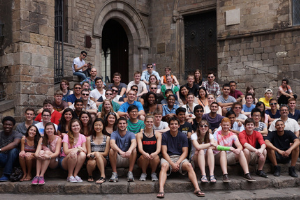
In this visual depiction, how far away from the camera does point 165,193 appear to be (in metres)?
5.39

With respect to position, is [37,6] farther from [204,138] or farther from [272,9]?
[272,9]

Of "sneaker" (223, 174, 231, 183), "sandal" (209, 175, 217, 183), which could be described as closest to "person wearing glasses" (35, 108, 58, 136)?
"sandal" (209, 175, 217, 183)

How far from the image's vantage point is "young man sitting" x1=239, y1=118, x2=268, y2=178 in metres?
5.96

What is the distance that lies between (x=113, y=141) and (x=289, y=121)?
3655 millimetres

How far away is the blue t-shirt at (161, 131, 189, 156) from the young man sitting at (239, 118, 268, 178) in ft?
3.56

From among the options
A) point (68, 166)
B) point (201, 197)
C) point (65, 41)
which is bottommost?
point (201, 197)

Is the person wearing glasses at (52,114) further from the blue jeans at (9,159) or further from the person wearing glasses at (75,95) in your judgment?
the blue jeans at (9,159)

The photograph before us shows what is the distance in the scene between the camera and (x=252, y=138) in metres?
6.23

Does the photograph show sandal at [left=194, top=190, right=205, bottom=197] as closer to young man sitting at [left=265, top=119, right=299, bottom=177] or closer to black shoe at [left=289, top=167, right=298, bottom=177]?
young man sitting at [left=265, top=119, right=299, bottom=177]

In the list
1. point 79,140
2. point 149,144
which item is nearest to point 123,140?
point 149,144

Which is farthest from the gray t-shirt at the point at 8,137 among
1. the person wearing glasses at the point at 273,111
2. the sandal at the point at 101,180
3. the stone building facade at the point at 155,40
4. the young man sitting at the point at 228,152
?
the person wearing glasses at the point at 273,111

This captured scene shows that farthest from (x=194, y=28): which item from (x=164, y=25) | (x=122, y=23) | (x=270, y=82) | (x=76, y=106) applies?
(x=76, y=106)

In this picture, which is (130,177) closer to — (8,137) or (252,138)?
(8,137)

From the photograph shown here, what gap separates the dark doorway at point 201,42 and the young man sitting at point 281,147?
7.51 metres
